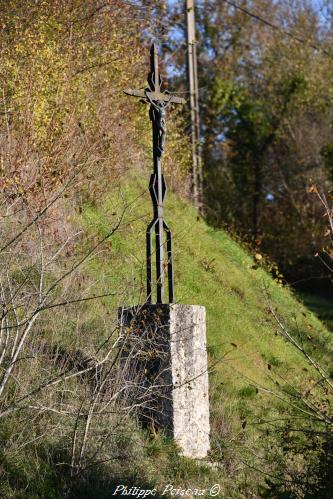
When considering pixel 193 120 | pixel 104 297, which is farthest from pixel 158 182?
pixel 193 120

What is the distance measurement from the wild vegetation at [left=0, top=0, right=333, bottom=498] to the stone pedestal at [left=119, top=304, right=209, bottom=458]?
18 centimetres

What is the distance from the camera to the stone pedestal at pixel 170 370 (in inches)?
304

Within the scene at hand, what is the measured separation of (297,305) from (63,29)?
5.72 meters

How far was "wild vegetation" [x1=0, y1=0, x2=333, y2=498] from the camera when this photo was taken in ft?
22.8

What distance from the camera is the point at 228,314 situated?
11906 mm

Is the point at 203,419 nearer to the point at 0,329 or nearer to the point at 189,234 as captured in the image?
the point at 0,329

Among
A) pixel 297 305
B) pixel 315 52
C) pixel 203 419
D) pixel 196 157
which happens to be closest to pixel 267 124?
pixel 315 52

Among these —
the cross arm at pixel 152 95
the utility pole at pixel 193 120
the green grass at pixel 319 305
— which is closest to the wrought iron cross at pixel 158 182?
the cross arm at pixel 152 95

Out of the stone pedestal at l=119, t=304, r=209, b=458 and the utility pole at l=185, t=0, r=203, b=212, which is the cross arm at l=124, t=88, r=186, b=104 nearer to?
the stone pedestal at l=119, t=304, r=209, b=458

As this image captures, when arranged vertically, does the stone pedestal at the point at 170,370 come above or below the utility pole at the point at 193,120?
below

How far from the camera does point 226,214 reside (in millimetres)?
27297

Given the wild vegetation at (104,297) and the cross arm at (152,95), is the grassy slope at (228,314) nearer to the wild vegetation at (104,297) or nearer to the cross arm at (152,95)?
the wild vegetation at (104,297)

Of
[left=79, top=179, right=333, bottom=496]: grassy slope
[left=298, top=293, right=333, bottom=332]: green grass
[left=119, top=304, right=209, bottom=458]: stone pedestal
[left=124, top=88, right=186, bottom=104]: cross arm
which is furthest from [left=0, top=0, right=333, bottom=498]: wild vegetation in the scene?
[left=298, top=293, right=333, bottom=332]: green grass

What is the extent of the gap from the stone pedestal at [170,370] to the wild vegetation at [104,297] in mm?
181
